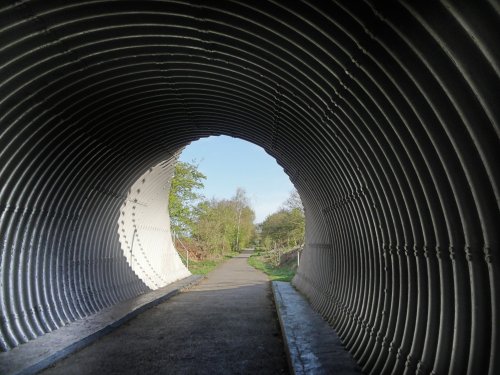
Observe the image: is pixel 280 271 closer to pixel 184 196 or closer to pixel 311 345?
pixel 184 196

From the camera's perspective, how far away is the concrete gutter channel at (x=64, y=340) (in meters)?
6.94

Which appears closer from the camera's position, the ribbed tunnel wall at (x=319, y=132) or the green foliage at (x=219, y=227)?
the ribbed tunnel wall at (x=319, y=132)

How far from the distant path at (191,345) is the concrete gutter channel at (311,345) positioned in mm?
309

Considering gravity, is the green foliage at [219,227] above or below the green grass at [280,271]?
above

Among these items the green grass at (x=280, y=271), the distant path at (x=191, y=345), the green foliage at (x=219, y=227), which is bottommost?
the distant path at (x=191, y=345)

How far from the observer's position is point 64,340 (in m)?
8.44

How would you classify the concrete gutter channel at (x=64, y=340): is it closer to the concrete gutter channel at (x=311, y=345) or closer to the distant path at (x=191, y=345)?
the distant path at (x=191, y=345)

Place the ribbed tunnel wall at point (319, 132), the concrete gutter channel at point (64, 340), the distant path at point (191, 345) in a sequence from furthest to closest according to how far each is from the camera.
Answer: the distant path at point (191, 345)
the concrete gutter channel at point (64, 340)
the ribbed tunnel wall at point (319, 132)

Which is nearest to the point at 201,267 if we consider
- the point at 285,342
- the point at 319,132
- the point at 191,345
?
the point at 191,345

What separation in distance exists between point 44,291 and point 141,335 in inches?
83.2

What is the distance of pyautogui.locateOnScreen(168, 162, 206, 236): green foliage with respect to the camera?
121 feet

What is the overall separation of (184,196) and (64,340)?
97.1 ft

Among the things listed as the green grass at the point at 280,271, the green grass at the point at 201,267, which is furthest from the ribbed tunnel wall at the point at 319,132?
the green grass at the point at 201,267

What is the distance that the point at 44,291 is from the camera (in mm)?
9414
